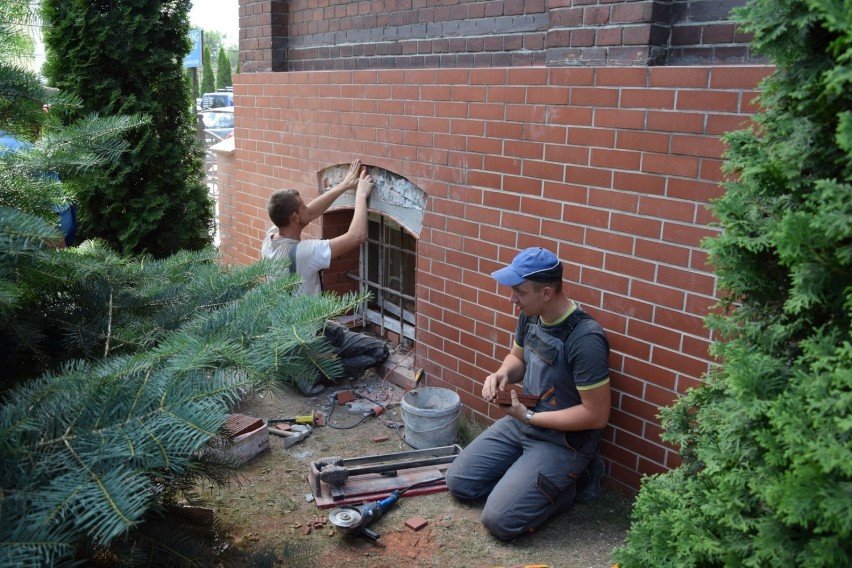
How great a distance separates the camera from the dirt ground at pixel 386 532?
345 centimetres

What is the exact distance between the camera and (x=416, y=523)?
3.73m

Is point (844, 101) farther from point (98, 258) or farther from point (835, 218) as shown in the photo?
point (98, 258)

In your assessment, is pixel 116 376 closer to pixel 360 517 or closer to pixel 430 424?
pixel 360 517

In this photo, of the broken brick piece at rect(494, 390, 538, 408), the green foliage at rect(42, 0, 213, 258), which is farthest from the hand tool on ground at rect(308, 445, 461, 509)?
the green foliage at rect(42, 0, 213, 258)

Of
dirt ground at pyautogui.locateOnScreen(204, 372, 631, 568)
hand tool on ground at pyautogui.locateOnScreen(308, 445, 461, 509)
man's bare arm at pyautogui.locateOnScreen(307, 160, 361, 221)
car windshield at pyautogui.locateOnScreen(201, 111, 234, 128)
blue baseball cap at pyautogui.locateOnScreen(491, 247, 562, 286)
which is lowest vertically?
dirt ground at pyautogui.locateOnScreen(204, 372, 631, 568)

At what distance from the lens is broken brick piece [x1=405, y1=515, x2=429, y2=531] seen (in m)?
3.71

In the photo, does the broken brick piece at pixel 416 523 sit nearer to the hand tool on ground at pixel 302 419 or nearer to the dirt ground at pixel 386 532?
the dirt ground at pixel 386 532

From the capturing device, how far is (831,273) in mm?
1649

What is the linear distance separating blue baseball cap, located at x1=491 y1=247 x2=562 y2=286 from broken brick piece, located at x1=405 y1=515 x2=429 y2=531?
132cm

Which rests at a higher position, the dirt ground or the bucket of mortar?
the bucket of mortar

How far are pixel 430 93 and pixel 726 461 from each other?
3.43 meters

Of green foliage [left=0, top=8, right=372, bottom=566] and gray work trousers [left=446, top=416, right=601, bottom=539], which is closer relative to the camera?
green foliage [left=0, top=8, right=372, bottom=566]

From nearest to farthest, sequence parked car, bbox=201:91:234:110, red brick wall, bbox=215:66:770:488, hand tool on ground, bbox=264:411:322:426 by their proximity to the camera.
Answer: red brick wall, bbox=215:66:770:488 → hand tool on ground, bbox=264:411:322:426 → parked car, bbox=201:91:234:110

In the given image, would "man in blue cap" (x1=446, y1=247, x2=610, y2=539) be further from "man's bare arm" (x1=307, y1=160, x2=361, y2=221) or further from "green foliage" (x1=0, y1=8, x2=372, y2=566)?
"man's bare arm" (x1=307, y1=160, x2=361, y2=221)
